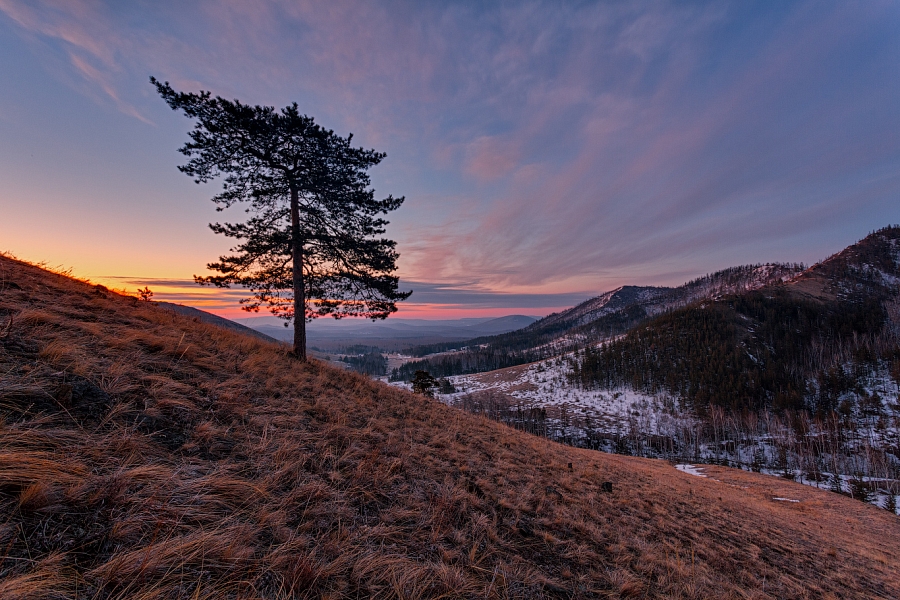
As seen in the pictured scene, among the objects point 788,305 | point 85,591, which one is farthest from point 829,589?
point 788,305

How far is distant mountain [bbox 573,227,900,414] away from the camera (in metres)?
99.1

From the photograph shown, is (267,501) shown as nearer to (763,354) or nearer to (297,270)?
(297,270)

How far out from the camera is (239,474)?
Answer: 160 inches

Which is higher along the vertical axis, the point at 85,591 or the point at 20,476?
the point at 20,476

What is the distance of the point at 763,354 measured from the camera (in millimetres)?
122938

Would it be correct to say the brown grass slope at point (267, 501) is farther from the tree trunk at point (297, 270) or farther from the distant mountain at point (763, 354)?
the distant mountain at point (763, 354)

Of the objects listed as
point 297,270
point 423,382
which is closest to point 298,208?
point 297,270

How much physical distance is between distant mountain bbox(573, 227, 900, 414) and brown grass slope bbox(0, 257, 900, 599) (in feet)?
397

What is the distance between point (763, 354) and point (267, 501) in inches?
6966

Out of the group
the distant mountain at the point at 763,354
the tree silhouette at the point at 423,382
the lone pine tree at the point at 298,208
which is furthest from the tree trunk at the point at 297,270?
the distant mountain at the point at 763,354

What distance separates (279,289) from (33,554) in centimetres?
1183

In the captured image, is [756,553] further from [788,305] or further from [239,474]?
[788,305]

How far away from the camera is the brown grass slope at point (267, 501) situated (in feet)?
7.98

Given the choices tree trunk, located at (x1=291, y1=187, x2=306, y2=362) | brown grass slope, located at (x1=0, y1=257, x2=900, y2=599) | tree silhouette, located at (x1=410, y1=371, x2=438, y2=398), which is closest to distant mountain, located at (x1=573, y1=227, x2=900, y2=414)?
tree silhouette, located at (x1=410, y1=371, x2=438, y2=398)
